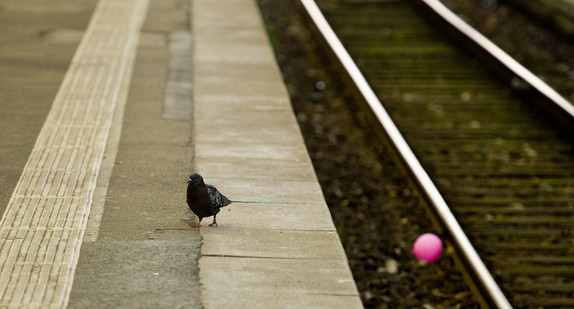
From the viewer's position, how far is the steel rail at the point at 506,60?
8692 millimetres

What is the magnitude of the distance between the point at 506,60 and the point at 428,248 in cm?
451

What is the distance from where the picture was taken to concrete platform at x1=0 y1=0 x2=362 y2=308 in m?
4.74

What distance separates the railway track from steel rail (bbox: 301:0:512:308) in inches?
7.5

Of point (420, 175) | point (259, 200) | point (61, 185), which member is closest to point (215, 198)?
point (259, 200)

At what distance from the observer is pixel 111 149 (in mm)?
6992

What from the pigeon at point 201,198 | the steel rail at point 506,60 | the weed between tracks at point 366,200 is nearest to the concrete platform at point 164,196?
the pigeon at point 201,198

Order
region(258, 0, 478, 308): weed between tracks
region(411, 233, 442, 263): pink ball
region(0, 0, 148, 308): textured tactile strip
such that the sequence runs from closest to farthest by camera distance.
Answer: region(0, 0, 148, 308): textured tactile strip, region(258, 0, 478, 308): weed between tracks, region(411, 233, 442, 263): pink ball

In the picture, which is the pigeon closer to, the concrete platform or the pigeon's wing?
the pigeon's wing

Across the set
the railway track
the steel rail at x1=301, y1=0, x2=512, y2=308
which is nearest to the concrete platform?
the steel rail at x1=301, y1=0, x2=512, y2=308

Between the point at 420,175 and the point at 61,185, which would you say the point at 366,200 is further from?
the point at 61,185

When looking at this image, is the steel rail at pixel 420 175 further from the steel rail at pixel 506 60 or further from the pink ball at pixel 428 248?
the steel rail at pixel 506 60

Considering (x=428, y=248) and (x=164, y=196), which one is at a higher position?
(x=164, y=196)

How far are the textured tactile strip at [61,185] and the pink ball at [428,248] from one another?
104 inches

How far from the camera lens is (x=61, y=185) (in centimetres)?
613
